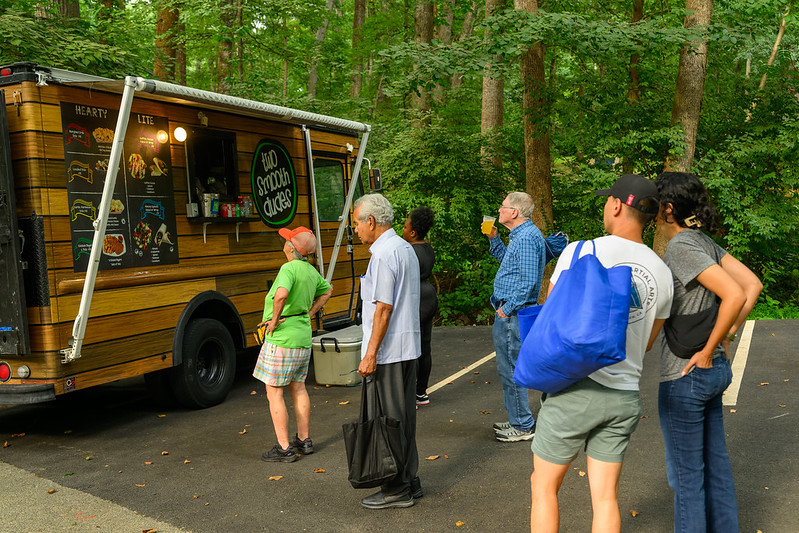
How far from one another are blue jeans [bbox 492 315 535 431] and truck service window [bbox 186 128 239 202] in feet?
10.3

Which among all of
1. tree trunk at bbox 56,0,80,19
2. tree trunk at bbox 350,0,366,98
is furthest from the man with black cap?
tree trunk at bbox 350,0,366,98

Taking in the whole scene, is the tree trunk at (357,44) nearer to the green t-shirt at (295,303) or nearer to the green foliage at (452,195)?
the green foliage at (452,195)

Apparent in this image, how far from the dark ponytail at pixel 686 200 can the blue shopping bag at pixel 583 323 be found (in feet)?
1.99

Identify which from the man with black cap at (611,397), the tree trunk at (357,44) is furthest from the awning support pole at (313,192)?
the tree trunk at (357,44)

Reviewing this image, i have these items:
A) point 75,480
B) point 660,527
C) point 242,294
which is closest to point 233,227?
point 242,294

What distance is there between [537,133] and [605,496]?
9752mm

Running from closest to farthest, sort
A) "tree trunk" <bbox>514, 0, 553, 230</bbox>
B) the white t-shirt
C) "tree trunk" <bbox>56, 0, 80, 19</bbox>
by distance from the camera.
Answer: the white t-shirt
"tree trunk" <bbox>56, 0, 80, 19</bbox>
"tree trunk" <bbox>514, 0, 553, 230</bbox>

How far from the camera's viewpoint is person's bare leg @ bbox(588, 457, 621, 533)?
9.44 ft

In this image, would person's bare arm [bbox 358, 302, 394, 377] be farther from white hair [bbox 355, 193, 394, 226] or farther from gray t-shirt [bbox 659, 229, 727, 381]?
gray t-shirt [bbox 659, 229, 727, 381]

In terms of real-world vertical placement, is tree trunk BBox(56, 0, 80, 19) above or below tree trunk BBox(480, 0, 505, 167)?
above

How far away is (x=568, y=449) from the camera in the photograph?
290 cm

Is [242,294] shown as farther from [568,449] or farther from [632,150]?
[632,150]

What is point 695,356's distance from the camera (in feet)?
10.3

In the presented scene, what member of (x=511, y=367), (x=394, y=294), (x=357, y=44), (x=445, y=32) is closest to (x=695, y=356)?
(x=394, y=294)
